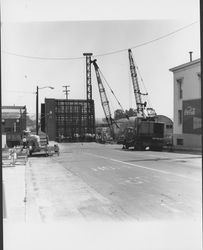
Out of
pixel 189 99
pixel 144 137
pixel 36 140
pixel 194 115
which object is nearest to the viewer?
pixel 194 115

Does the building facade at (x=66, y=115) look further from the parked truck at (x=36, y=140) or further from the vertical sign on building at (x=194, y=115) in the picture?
the vertical sign on building at (x=194, y=115)

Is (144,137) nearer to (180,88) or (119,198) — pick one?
(119,198)

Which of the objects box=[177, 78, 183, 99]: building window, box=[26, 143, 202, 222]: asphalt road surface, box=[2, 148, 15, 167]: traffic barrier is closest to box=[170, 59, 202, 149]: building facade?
box=[177, 78, 183, 99]: building window

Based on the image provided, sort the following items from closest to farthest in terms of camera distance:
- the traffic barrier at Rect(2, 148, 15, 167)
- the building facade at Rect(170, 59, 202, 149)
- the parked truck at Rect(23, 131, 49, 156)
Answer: the building facade at Rect(170, 59, 202, 149), the traffic barrier at Rect(2, 148, 15, 167), the parked truck at Rect(23, 131, 49, 156)

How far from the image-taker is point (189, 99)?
13.3 ft

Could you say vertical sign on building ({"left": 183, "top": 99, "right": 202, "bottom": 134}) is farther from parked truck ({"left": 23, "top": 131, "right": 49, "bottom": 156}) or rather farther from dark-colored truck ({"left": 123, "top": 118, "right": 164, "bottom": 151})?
dark-colored truck ({"left": 123, "top": 118, "right": 164, "bottom": 151})

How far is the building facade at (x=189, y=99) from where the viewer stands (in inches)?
140

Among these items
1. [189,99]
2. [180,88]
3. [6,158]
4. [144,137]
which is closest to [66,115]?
[6,158]

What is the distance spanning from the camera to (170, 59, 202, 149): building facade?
3545 mm

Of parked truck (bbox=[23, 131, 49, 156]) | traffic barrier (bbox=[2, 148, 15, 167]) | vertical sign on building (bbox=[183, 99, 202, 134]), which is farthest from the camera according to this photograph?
parked truck (bbox=[23, 131, 49, 156])

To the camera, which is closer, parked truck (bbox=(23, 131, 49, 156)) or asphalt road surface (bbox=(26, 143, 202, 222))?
asphalt road surface (bbox=(26, 143, 202, 222))

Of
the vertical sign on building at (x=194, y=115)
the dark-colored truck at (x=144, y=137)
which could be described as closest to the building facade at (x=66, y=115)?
the vertical sign on building at (x=194, y=115)

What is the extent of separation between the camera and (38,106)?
186 inches

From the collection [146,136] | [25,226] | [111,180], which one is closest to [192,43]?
[25,226]
